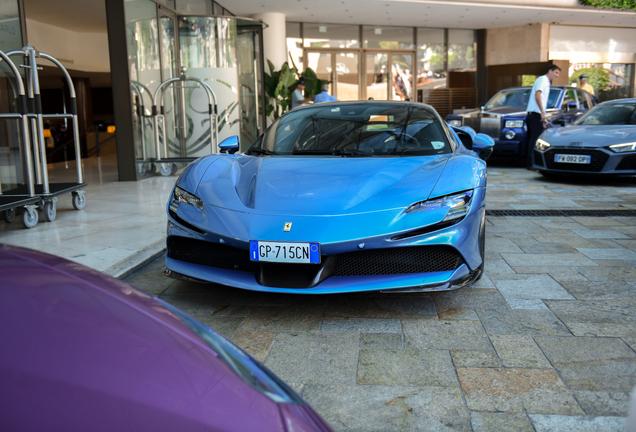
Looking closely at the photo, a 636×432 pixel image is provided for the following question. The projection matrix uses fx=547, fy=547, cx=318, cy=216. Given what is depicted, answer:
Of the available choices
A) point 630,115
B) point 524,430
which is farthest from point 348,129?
point 630,115

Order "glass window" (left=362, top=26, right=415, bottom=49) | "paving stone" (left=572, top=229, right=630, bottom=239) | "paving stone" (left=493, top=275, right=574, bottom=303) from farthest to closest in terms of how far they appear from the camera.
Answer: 1. "glass window" (left=362, top=26, right=415, bottom=49)
2. "paving stone" (left=572, top=229, right=630, bottom=239)
3. "paving stone" (left=493, top=275, right=574, bottom=303)

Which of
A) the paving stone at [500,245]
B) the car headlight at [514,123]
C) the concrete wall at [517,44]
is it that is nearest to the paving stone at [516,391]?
the paving stone at [500,245]

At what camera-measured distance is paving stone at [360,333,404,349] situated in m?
2.47

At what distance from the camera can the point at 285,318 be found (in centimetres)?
284

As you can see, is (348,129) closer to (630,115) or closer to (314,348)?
(314,348)

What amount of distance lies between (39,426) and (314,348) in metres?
1.86

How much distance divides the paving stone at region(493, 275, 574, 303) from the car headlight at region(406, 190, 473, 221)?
624 millimetres

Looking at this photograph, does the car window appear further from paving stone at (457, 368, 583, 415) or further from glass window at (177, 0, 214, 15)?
paving stone at (457, 368, 583, 415)

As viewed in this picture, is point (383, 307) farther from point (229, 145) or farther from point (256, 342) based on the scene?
point (229, 145)

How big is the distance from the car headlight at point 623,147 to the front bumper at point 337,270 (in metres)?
5.56

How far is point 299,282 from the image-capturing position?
269cm

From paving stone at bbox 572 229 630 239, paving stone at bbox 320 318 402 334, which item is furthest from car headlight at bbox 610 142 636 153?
paving stone at bbox 320 318 402 334

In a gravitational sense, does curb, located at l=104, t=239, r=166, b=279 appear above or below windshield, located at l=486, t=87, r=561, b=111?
below

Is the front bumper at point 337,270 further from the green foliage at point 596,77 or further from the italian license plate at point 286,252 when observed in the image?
the green foliage at point 596,77
